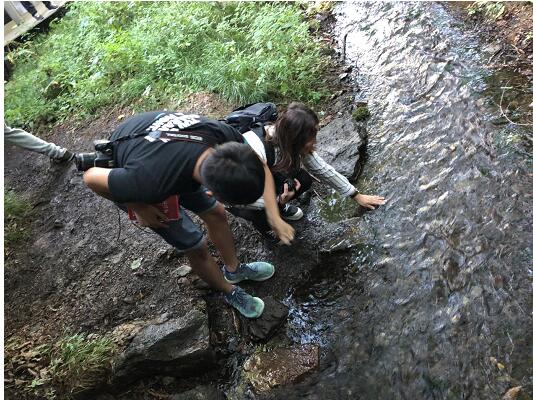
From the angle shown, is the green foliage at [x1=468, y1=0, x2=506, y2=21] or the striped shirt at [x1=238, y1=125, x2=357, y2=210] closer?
the striped shirt at [x1=238, y1=125, x2=357, y2=210]

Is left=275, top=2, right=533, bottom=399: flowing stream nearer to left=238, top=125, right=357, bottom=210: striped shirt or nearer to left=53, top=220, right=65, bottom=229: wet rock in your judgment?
left=238, top=125, right=357, bottom=210: striped shirt

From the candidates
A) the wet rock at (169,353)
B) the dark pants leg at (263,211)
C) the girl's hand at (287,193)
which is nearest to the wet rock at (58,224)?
the wet rock at (169,353)

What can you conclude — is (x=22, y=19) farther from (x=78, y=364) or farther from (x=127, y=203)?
(x=127, y=203)

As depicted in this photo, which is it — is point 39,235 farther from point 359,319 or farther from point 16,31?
point 16,31

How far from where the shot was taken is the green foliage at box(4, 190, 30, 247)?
227 inches

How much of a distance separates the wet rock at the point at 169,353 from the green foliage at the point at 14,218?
2.94m

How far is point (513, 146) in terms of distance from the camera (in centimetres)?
430

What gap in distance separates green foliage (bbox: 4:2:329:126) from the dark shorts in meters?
2.86

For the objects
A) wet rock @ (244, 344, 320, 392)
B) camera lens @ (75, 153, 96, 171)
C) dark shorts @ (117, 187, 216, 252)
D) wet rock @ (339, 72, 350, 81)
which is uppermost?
camera lens @ (75, 153, 96, 171)

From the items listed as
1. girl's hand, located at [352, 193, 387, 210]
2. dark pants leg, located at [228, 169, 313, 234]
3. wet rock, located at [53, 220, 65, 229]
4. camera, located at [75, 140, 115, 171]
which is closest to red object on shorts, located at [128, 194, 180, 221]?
camera, located at [75, 140, 115, 171]

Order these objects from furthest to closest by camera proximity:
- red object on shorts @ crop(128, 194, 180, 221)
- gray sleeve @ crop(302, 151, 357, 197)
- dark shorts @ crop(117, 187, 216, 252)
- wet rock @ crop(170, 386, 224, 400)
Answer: gray sleeve @ crop(302, 151, 357, 197), wet rock @ crop(170, 386, 224, 400), dark shorts @ crop(117, 187, 216, 252), red object on shorts @ crop(128, 194, 180, 221)

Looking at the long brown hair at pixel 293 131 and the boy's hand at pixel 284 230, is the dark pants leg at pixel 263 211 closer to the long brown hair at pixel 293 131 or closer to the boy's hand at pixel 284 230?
the long brown hair at pixel 293 131

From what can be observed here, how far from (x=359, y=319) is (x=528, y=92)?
10.6ft

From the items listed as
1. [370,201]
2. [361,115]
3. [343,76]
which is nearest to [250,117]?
[370,201]
